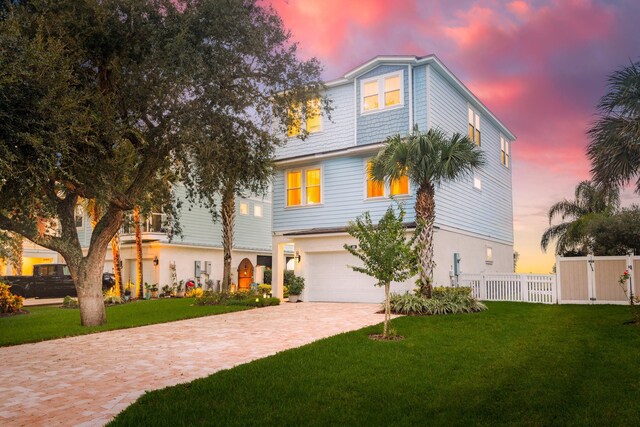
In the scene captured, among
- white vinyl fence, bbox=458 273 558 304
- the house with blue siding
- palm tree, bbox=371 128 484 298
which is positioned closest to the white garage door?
the house with blue siding

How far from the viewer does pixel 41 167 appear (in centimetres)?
981

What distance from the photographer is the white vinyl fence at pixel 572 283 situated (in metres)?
18.5

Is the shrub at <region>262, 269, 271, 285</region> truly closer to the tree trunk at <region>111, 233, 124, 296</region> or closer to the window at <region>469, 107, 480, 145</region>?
the tree trunk at <region>111, 233, 124, 296</region>

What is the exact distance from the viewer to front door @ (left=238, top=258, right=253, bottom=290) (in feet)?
121

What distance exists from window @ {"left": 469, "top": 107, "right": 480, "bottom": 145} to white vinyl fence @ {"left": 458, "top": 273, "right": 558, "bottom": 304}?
7.20 metres

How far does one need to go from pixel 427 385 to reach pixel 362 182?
1500cm

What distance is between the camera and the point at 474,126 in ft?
82.6

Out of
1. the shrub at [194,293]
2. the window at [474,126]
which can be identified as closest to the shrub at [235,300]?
the shrub at [194,293]

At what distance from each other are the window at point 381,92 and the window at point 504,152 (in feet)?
36.1

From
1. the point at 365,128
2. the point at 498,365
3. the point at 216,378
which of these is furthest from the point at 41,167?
the point at 365,128

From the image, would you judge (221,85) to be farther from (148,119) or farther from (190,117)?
(148,119)

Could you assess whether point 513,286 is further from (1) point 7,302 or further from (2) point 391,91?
(1) point 7,302

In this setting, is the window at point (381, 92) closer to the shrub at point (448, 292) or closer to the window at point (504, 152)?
the shrub at point (448, 292)

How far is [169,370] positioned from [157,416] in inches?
109
